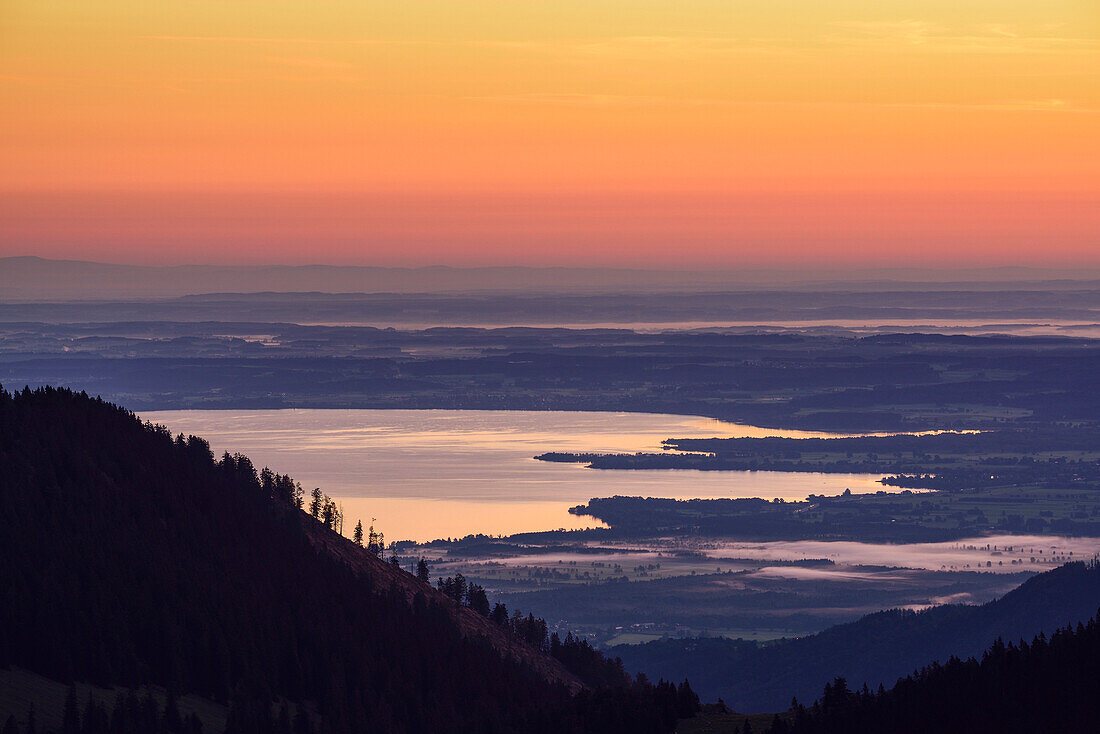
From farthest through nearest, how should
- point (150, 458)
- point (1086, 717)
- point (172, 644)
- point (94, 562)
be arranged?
point (150, 458) < point (94, 562) < point (172, 644) < point (1086, 717)

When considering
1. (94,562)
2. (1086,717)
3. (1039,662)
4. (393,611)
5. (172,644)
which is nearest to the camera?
(1086,717)

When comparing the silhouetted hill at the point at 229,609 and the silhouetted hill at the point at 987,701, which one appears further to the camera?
the silhouetted hill at the point at 229,609

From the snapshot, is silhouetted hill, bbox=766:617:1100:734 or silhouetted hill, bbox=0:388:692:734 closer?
silhouetted hill, bbox=766:617:1100:734

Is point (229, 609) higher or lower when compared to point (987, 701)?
higher

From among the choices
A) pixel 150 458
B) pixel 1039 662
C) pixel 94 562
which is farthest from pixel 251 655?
pixel 1039 662

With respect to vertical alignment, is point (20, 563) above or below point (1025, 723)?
above

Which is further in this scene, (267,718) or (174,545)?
(174,545)

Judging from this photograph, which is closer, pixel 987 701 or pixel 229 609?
pixel 987 701

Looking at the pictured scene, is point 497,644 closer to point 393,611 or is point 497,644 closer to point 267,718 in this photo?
point 393,611
